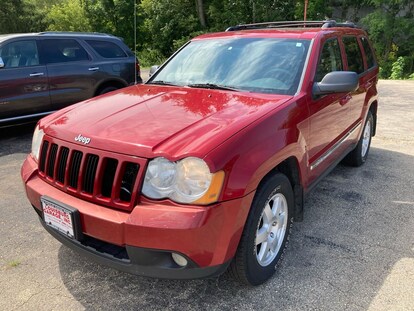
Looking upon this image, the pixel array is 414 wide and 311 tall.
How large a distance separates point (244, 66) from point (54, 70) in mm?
4448

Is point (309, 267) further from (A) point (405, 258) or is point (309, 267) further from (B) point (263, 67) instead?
(B) point (263, 67)

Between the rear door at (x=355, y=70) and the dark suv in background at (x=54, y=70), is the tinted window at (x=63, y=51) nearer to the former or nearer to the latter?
the dark suv in background at (x=54, y=70)

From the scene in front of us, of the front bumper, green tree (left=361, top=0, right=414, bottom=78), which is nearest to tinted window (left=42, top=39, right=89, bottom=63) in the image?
the front bumper

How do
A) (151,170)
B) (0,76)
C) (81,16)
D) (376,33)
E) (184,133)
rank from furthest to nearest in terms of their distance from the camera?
(81,16)
(376,33)
(0,76)
(184,133)
(151,170)

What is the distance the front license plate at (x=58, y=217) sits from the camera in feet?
7.97

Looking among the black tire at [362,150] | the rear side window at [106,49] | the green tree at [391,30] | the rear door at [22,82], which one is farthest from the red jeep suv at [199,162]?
the green tree at [391,30]

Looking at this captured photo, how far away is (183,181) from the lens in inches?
87.7

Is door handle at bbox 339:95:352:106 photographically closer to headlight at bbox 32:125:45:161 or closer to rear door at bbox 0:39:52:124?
headlight at bbox 32:125:45:161

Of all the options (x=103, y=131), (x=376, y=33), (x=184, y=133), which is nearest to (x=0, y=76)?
(x=103, y=131)

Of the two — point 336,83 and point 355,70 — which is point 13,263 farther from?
point 355,70

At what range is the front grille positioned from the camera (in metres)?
2.31

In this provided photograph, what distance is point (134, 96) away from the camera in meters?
3.38

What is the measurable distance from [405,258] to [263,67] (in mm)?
1936

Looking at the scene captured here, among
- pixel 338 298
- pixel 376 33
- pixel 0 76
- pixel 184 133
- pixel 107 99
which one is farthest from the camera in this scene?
pixel 376 33
